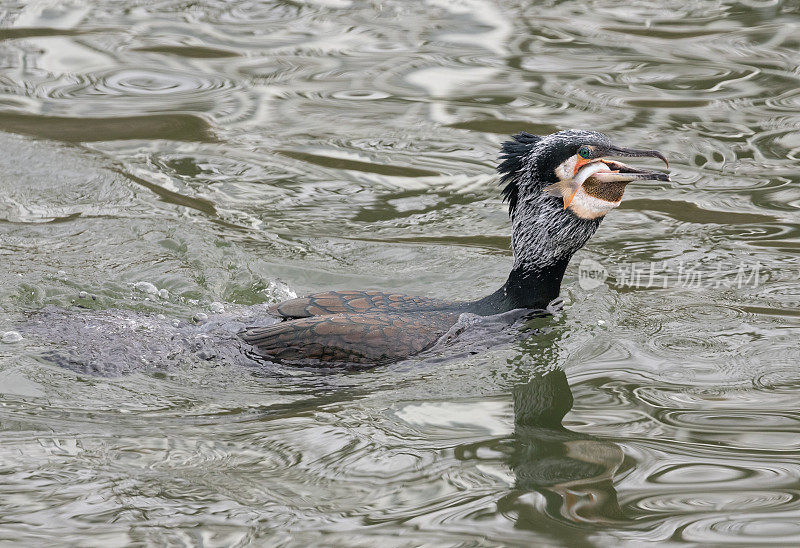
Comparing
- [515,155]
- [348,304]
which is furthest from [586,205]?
[348,304]

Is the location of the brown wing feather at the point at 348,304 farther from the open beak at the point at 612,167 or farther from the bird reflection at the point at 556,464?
the open beak at the point at 612,167

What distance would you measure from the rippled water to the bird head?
3.46 feet

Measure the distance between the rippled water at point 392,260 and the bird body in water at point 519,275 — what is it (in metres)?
0.19

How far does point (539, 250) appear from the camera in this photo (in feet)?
22.0

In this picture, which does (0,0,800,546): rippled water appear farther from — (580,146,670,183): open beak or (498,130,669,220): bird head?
(580,146,670,183): open beak

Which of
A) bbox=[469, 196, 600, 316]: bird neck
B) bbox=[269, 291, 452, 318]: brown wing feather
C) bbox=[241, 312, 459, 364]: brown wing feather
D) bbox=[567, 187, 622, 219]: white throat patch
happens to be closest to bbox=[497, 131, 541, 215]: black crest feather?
bbox=[469, 196, 600, 316]: bird neck

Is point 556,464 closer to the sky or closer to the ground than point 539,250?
closer to the ground

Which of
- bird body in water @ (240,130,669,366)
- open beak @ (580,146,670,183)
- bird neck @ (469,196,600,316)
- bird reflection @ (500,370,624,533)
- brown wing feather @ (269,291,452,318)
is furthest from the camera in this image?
brown wing feather @ (269,291,452,318)

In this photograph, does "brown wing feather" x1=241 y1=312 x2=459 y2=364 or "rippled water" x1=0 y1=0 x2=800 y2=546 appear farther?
"brown wing feather" x1=241 y1=312 x2=459 y2=364

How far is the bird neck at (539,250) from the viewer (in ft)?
21.6

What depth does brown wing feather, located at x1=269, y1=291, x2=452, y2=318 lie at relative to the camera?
265 inches

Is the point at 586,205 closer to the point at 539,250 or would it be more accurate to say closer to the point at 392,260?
the point at 539,250

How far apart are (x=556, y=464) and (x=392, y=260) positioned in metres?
3.52

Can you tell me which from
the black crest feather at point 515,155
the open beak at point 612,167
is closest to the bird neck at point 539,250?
the black crest feather at point 515,155
